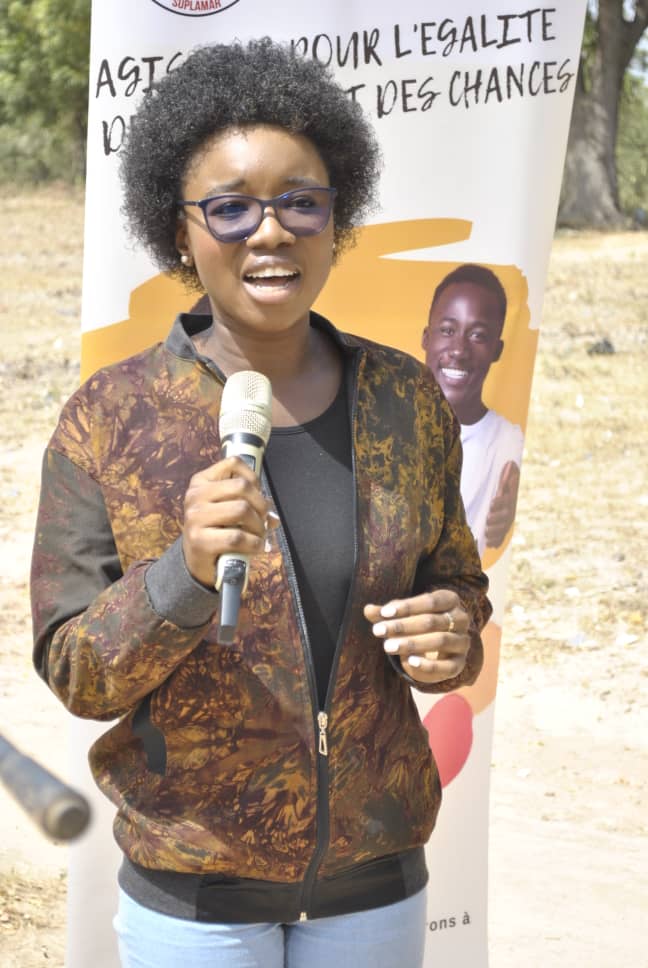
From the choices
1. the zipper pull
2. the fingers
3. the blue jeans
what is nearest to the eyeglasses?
the zipper pull

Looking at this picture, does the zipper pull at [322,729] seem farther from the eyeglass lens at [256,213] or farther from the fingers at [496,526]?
the fingers at [496,526]

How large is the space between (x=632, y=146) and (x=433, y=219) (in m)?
21.9

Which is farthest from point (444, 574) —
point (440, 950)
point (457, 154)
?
point (440, 950)

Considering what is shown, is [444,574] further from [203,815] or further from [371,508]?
[203,815]

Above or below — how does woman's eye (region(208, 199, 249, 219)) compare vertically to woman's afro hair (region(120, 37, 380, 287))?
below

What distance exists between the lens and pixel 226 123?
2176 mm

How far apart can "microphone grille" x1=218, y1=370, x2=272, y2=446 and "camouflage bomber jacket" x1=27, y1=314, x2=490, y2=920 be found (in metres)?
0.16

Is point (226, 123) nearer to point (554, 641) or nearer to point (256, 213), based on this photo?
point (256, 213)

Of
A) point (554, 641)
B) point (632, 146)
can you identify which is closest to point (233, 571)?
point (554, 641)

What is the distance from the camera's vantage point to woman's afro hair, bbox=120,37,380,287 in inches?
85.9

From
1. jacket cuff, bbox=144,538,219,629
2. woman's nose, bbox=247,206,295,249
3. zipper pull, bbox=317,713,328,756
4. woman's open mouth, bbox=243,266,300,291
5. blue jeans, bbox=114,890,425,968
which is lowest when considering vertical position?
blue jeans, bbox=114,890,425,968

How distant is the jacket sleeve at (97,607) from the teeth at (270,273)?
14.7 inches

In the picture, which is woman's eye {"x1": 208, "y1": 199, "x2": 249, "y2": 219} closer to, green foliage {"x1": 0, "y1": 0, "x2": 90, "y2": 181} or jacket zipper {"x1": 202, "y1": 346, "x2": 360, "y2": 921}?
jacket zipper {"x1": 202, "y1": 346, "x2": 360, "y2": 921}

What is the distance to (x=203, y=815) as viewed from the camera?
2.02m
